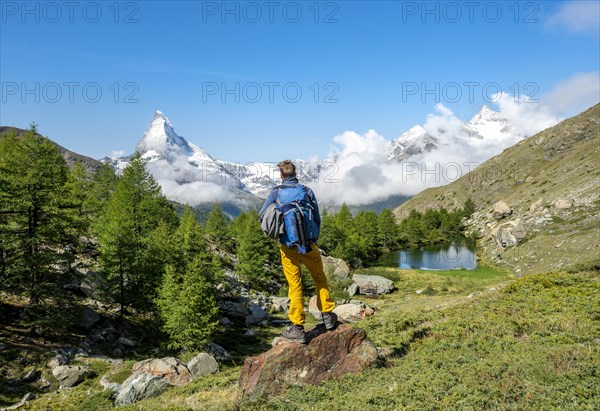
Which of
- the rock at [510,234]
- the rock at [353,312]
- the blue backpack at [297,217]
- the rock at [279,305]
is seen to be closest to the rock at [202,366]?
the blue backpack at [297,217]

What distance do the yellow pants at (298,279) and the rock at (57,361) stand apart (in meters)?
21.4

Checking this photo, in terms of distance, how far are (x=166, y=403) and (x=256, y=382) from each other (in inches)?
147

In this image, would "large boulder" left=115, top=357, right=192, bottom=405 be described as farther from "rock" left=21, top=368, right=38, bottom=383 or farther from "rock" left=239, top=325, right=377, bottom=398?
"rock" left=21, top=368, right=38, bottom=383

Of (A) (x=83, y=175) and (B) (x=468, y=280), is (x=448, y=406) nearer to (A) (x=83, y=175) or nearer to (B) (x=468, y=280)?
(B) (x=468, y=280)

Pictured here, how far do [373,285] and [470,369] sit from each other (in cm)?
4848

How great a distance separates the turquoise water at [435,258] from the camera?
8214 cm

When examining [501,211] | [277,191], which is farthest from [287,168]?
[501,211]

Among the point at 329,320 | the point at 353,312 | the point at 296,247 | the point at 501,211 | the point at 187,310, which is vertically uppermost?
the point at 501,211

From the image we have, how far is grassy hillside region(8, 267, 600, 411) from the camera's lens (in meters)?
8.09

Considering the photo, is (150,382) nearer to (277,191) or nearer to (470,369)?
(277,191)

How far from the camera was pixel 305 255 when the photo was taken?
989 centimetres

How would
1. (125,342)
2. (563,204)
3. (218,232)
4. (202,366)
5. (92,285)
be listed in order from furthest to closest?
(218,232)
(563,204)
(92,285)
(125,342)
(202,366)

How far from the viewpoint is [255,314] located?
4325 centimetres

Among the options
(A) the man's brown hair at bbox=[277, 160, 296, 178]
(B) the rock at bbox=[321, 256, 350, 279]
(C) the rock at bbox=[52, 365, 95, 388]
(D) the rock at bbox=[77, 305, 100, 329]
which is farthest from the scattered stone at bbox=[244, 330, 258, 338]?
(A) the man's brown hair at bbox=[277, 160, 296, 178]
